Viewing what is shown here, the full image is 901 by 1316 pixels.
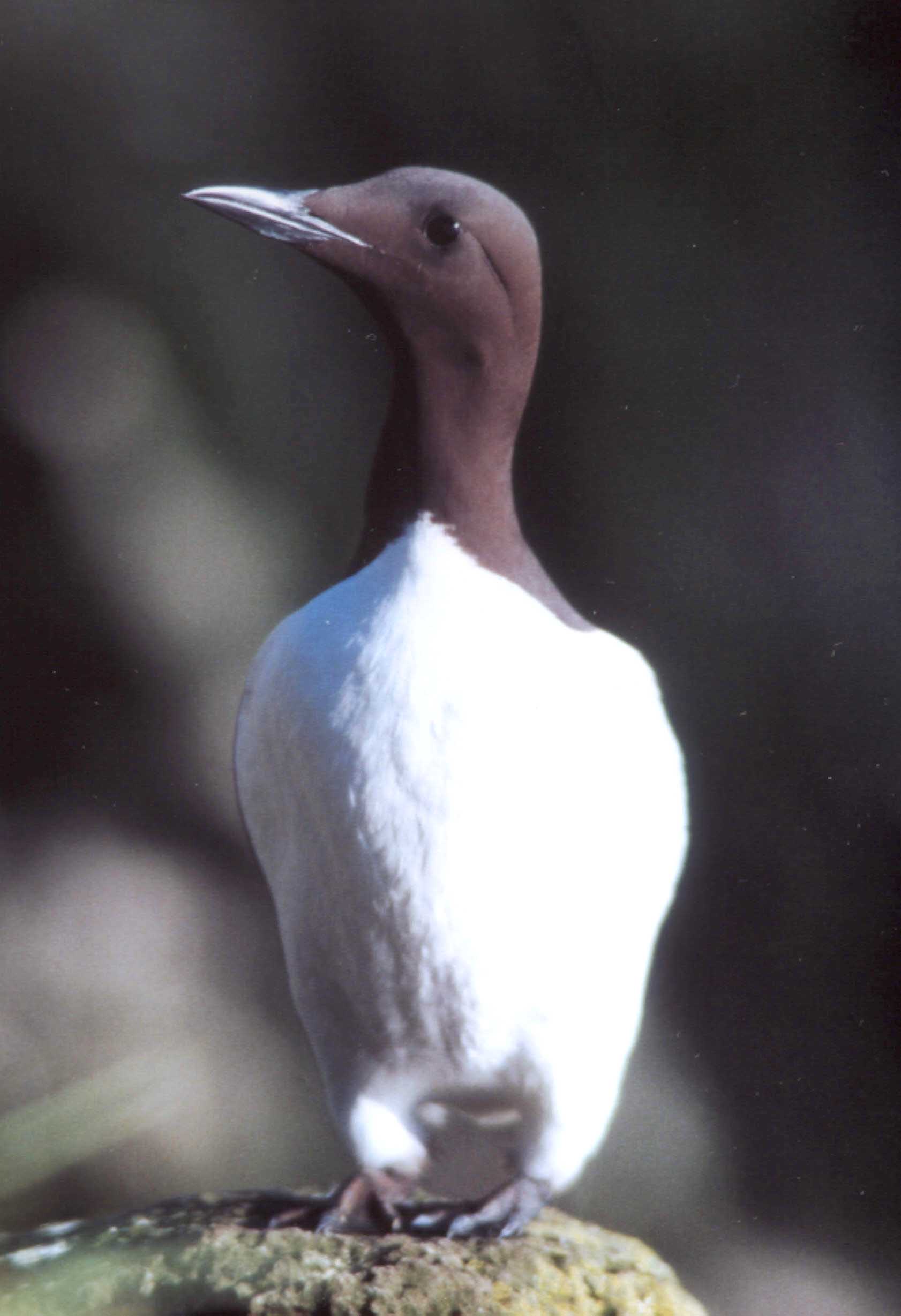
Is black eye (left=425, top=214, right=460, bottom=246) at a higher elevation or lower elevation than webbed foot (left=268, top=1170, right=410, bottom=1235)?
higher

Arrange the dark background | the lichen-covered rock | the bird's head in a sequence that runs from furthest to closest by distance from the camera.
Answer: the dark background < the bird's head < the lichen-covered rock

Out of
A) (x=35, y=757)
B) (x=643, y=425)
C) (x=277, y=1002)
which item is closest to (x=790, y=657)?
(x=643, y=425)

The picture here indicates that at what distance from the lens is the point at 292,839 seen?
923mm

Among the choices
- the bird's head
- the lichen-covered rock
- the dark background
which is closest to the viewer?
the lichen-covered rock

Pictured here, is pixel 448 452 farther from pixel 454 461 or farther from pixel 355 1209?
pixel 355 1209

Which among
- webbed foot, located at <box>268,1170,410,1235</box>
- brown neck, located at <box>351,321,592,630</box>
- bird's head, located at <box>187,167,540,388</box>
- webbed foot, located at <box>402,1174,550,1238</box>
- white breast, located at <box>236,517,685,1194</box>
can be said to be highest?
bird's head, located at <box>187,167,540,388</box>

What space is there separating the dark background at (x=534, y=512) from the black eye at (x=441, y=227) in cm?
25

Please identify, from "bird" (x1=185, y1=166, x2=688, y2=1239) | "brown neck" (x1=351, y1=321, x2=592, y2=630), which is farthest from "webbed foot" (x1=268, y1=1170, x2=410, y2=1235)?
"brown neck" (x1=351, y1=321, x2=592, y2=630)

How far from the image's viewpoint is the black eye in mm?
887

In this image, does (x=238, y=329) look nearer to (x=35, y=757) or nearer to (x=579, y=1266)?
(x=35, y=757)

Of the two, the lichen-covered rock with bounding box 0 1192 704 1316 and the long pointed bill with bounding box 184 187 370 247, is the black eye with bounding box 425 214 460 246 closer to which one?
the long pointed bill with bounding box 184 187 370 247

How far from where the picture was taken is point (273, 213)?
864 millimetres

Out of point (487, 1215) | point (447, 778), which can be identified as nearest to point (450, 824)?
point (447, 778)

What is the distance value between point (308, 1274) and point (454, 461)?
1.43ft
